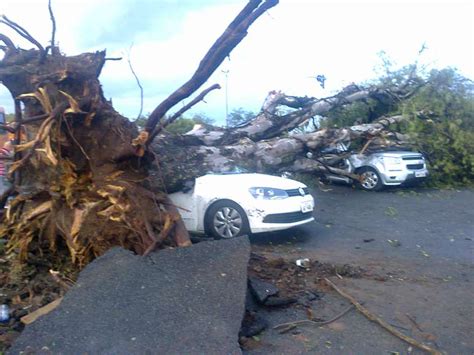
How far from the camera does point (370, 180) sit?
49.9 ft

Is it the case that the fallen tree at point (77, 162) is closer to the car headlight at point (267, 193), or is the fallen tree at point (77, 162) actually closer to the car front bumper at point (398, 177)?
the car headlight at point (267, 193)

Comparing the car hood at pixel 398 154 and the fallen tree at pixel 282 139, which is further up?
the fallen tree at pixel 282 139

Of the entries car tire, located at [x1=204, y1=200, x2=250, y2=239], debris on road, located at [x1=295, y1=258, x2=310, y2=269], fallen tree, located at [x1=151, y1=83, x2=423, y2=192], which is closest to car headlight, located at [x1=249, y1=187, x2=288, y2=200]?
car tire, located at [x1=204, y1=200, x2=250, y2=239]

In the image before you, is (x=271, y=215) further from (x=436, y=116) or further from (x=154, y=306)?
(x=436, y=116)

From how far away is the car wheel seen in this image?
594 inches

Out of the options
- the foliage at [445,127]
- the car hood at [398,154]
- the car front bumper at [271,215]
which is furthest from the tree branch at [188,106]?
the foliage at [445,127]

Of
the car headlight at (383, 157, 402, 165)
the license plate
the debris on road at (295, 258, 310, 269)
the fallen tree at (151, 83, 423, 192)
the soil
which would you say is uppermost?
the fallen tree at (151, 83, 423, 192)

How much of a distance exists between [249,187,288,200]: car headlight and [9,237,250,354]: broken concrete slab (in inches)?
117

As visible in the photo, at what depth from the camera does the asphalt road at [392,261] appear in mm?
5301

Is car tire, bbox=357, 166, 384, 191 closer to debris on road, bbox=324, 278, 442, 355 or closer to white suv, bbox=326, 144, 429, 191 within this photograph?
white suv, bbox=326, 144, 429, 191

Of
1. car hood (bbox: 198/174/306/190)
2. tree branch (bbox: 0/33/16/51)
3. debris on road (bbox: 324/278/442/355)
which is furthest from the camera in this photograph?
car hood (bbox: 198/174/306/190)

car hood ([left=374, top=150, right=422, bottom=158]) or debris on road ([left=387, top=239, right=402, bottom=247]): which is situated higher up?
car hood ([left=374, top=150, right=422, bottom=158])

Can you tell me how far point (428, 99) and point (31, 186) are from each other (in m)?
12.8

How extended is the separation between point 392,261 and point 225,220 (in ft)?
8.29
